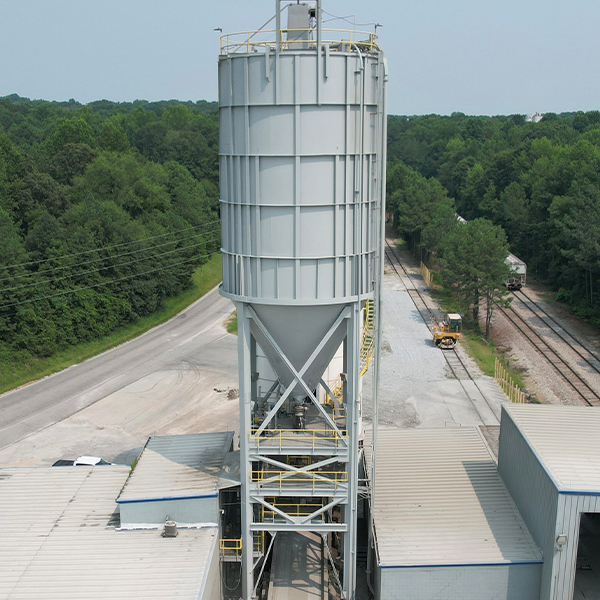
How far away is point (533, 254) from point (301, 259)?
56.5 meters

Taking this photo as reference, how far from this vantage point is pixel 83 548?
54.2ft

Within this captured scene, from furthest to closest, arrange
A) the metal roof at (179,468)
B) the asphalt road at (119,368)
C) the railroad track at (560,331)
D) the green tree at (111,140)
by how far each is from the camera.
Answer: the green tree at (111,140) < the railroad track at (560,331) < the asphalt road at (119,368) < the metal roof at (179,468)

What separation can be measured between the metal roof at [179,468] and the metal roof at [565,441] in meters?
8.57

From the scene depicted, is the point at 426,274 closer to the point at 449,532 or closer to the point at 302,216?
the point at 449,532

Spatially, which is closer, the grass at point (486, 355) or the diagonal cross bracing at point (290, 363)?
the diagonal cross bracing at point (290, 363)

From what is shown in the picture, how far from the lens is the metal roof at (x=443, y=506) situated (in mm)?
16594

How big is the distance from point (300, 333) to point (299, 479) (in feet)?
12.6

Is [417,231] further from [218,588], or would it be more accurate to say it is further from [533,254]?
[218,588]

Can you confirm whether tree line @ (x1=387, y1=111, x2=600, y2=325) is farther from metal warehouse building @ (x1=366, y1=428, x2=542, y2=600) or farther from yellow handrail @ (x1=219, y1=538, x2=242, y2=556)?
yellow handrail @ (x1=219, y1=538, x2=242, y2=556)

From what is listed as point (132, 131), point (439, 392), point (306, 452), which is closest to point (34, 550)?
point (306, 452)

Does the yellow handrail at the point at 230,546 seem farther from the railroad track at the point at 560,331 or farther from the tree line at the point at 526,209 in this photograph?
the tree line at the point at 526,209

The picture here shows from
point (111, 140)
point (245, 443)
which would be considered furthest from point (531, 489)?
point (111, 140)

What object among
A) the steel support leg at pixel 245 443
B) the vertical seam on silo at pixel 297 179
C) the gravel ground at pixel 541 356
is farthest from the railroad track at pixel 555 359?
the vertical seam on silo at pixel 297 179

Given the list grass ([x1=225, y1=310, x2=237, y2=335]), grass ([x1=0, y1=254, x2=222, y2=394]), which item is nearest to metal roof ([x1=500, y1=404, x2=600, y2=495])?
grass ([x1=225, y1=310, x2=237, y2=335])
